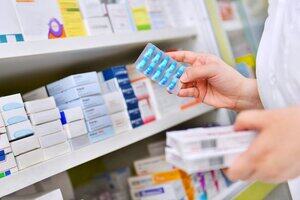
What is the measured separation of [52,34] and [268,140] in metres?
0.73

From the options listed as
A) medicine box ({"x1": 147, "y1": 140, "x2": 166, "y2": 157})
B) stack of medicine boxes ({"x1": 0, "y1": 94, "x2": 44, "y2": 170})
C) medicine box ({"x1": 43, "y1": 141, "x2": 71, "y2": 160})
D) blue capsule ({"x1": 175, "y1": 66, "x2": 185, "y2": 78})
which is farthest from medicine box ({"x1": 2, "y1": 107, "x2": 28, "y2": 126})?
medicine box ({"x1": 147, "y1": 140, "x2": 166, "y2": 157})

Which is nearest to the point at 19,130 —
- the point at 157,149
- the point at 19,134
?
the point at 19,134

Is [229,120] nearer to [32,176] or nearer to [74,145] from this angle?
[74,145]

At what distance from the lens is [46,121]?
1025mm

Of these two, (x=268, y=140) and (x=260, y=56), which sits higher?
(x=260, y=56)

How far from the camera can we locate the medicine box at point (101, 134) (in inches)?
44.0

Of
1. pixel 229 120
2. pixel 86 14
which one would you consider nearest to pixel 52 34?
pixel 86 14

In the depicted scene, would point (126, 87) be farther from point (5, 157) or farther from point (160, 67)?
point (5, 157)

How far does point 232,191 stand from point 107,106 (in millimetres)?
624

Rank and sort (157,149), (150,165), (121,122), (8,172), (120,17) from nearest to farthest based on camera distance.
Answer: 1. (8,172)
2. (121,122)
3. (120,17)
4. (150,165)
5. (157,149)

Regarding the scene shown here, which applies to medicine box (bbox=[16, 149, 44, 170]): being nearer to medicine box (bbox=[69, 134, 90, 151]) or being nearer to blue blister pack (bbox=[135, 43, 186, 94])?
medicine box (bbox=[69, 134, 90, 151])

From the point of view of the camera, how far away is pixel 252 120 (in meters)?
0.61

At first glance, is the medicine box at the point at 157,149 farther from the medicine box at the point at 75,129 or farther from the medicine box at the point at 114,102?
the medicine box at the point at 75,129

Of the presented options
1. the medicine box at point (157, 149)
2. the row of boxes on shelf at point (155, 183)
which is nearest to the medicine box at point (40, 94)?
the row of boxes on shelf at point (155, 183)
